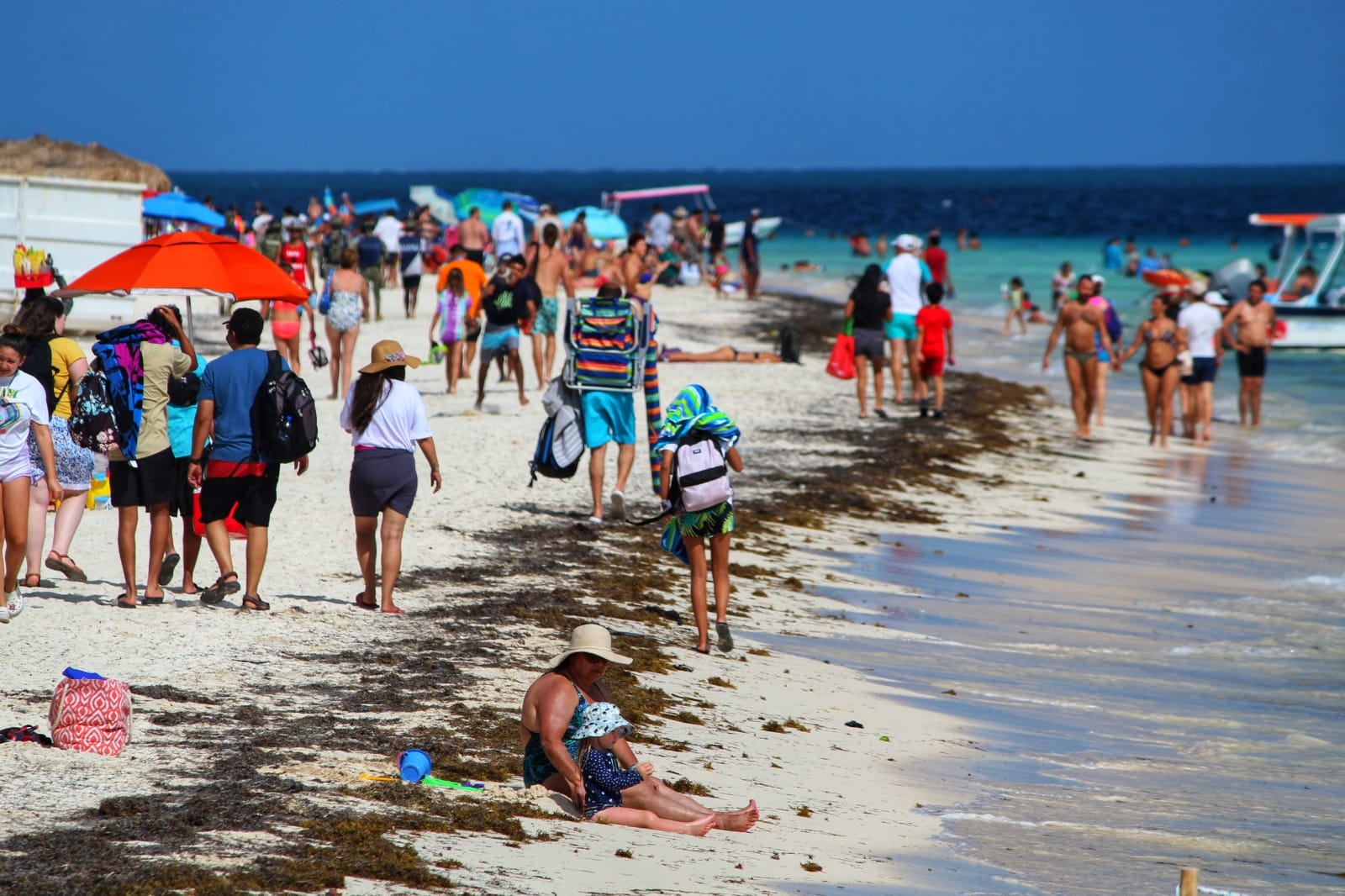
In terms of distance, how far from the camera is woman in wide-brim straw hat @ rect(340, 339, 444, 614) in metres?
7.70

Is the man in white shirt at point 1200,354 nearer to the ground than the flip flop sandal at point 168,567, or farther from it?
farther from it

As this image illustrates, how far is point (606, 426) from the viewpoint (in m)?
10.5

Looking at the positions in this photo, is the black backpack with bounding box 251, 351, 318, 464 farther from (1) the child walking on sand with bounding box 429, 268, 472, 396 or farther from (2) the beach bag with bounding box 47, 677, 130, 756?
(1) the child walking on sand with bounding box 429, 268, 472, 396

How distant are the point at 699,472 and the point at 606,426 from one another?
2902 mm

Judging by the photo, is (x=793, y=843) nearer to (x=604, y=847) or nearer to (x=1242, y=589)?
(x=604, y=847)

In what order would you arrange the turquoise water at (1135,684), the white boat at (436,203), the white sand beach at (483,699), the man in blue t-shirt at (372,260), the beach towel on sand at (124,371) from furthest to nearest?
the white boat at (436,203)
the man in blue t-shirt at (372,260)
the beach towel on sand at (124,371)
the turquoise water at (1135,684)
the white sand beach at (483,699)

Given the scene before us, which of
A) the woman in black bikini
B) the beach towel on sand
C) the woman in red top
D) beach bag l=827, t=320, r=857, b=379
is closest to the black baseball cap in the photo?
the beach towel on sand

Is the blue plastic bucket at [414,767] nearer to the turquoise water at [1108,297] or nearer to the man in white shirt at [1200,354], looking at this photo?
the man in white shirt at [1200,354]

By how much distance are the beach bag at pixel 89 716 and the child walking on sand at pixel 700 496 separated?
3.11m

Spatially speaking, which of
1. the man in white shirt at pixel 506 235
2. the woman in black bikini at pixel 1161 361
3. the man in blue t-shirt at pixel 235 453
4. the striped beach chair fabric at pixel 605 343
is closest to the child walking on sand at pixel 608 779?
the man in blue t-shirt at pixel 235 453

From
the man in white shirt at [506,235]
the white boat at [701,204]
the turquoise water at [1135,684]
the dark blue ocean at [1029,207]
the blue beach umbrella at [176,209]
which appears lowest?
the turquoise water at [1135,684]

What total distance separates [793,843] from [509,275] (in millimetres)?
10263

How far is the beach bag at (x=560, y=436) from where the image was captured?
406 inches

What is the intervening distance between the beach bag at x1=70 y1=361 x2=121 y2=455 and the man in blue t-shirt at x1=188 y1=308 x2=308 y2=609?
409 millimetres
